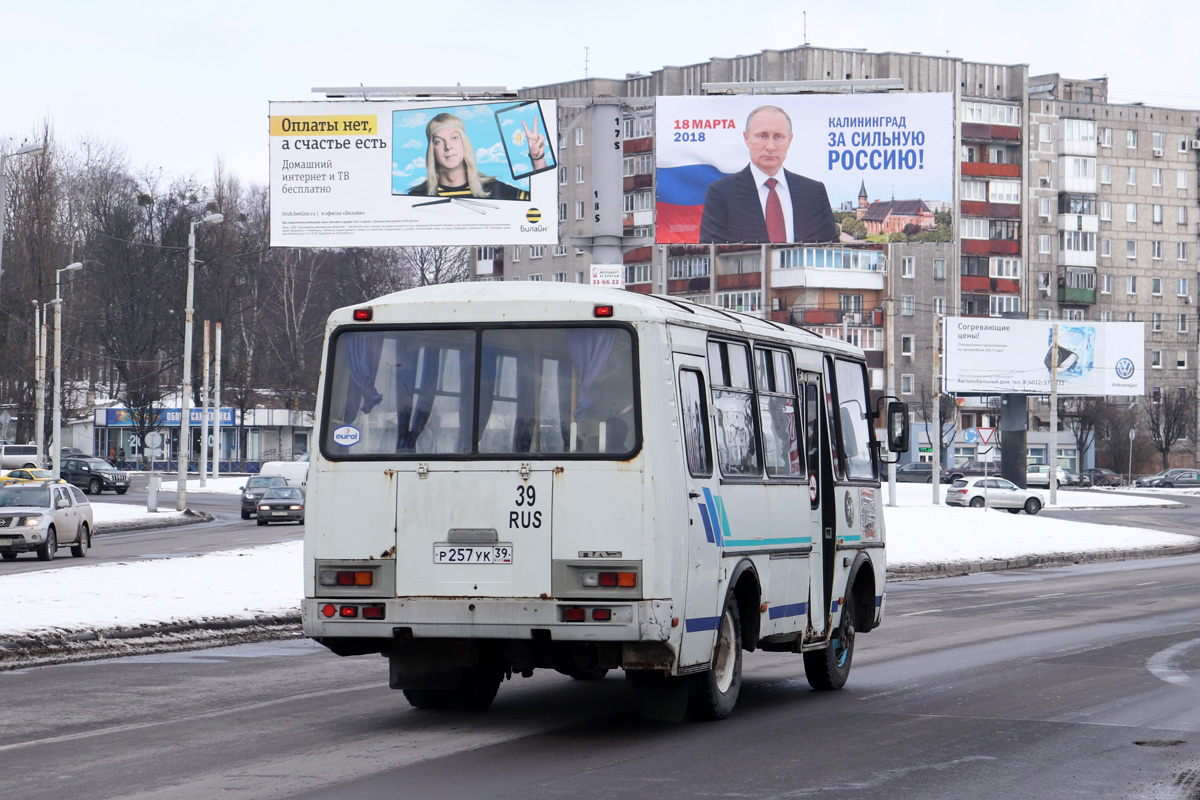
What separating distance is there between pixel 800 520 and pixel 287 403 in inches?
3693

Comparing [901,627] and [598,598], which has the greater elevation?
[598,598]

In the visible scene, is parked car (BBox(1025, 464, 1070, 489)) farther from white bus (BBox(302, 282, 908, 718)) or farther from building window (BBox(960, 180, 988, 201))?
white bus (BBox(302, 282, 908, 718))

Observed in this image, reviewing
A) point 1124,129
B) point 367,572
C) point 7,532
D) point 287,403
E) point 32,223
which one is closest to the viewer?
point 367,572

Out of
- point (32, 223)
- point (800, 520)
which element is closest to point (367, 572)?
point (800, 520)

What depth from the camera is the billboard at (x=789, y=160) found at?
110 ft

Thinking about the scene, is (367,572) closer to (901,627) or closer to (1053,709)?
(1053,709)

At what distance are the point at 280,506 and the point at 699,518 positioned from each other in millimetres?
41197

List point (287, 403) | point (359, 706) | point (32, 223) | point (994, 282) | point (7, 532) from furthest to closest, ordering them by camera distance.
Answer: point (994, 282)
point (287, 403)
point (32, 223)
point (7, 532)
point (359, 706)

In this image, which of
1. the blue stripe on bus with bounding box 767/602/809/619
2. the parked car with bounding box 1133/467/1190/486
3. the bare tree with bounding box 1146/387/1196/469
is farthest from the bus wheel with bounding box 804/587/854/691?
the bare tree with bounding box 1146/387/1196/469

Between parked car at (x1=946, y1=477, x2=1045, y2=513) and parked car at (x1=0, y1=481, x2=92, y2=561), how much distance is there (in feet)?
123

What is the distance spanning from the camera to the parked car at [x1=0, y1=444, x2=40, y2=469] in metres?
73.4

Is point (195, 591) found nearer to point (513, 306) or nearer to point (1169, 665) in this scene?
point (1169, 665)

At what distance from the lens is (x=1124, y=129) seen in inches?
5049

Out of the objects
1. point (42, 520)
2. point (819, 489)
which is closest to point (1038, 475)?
point (42, 520)
